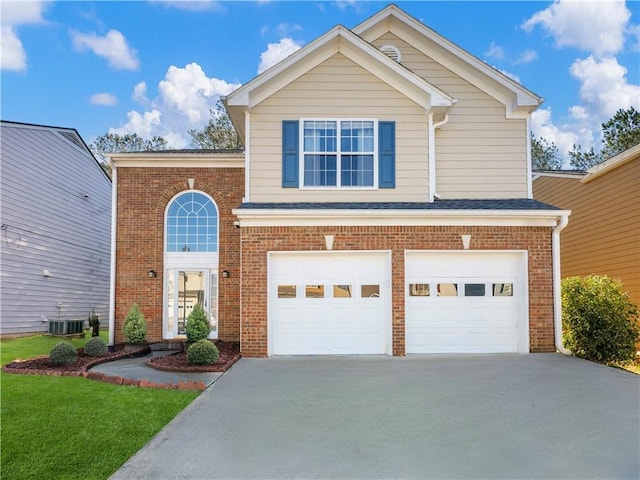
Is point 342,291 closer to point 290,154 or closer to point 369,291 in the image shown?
point 369,291

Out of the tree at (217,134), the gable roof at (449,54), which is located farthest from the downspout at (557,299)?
the tree at (217,134)

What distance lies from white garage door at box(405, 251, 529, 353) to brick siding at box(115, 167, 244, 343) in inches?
190

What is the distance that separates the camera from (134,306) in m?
12.6

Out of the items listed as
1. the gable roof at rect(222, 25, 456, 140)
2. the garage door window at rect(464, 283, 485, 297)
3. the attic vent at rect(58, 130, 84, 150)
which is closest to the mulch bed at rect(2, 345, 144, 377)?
the gable roof at rect(222, 25, 456, 140)

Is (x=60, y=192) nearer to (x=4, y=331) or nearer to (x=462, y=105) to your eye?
(x=4, y=331)

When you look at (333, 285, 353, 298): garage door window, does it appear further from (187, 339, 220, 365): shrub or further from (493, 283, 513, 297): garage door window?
(493, 283, 513, 297): garage door window

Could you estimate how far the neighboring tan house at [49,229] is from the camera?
1475cm

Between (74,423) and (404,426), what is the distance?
4.03 m

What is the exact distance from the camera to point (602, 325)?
10.9 meters

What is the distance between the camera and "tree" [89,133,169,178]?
33.7m

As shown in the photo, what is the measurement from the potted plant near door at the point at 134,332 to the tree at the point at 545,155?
98.5 ft

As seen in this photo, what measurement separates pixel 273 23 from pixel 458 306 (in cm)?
1569

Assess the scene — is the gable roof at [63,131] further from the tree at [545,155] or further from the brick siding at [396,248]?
the tree at [545,155]

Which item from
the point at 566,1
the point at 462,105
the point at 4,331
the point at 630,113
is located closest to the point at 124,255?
the point at 4,331
